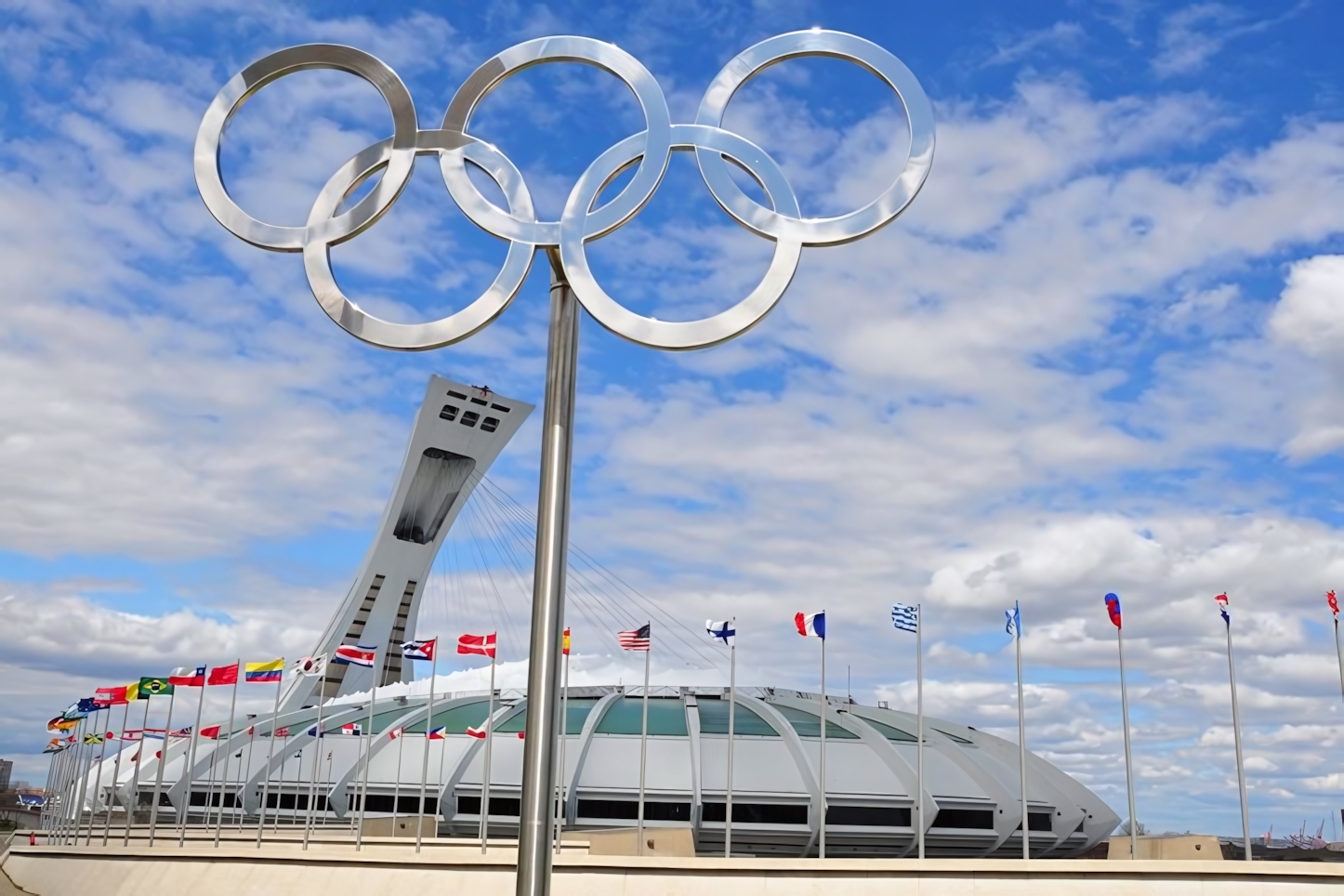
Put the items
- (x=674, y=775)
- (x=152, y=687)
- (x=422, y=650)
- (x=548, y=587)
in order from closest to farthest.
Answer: (x=548, y=587) → (x=422, y=650) → (x=152, y=687) → (x=674, y=775)

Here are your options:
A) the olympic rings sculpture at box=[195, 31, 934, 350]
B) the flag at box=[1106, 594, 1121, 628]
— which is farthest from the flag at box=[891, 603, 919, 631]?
the olympic rings sculpture at box=[195, 31, 934, 350]

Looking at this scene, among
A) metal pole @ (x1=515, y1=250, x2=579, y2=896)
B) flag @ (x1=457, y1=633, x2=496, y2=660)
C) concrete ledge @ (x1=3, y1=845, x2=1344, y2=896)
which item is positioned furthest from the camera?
flag @ (x1=457, y1=633, x2=496, y2=660)

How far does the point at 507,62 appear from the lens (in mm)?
11539

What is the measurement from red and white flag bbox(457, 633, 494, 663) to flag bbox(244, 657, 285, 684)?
7923 millimetres

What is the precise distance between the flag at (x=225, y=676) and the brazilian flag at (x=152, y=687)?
3.03 metres

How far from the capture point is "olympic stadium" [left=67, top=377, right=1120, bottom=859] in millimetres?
41312

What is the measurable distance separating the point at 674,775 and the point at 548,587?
33.8 m

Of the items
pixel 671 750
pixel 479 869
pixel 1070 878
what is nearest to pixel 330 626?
pixel 671 750

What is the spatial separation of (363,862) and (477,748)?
17.6 metres

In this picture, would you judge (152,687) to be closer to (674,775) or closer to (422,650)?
(422,650)

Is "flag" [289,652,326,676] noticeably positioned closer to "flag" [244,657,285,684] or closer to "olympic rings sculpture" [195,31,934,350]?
"flag" [244,657,285,684]

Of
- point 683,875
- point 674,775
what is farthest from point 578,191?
point 674,775

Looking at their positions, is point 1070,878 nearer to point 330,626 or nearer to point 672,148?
point 672,148

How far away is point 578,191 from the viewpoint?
1116 centimetres
